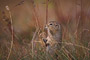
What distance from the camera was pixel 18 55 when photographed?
5129 mm

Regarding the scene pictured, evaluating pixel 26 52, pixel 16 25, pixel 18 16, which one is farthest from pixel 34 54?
pixel 18 16

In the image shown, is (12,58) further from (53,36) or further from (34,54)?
(53,36)

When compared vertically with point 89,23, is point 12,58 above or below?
below

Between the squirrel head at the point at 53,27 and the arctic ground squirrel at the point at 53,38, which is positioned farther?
the squirrel head at the point at 53,27

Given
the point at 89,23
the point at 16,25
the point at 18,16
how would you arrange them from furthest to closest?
the point at 18,16 → the point at 16,25 → the point at 89,23

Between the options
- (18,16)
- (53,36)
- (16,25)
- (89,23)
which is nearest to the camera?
(53,36)

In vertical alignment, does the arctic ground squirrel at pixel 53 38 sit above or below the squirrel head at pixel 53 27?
below

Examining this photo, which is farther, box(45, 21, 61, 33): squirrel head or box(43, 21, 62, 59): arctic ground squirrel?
box(45, 21, 61, 33): squirrel head

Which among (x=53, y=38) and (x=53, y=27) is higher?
(x=53, y=27)

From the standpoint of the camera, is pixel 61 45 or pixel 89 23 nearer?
pixel 61 45

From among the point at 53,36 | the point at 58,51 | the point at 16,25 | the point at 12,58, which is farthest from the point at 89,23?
the point at 16,25

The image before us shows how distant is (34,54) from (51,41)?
1.92ft

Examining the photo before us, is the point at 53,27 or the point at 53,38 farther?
the point at 53,27

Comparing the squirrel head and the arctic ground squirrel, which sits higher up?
the squirrel head
